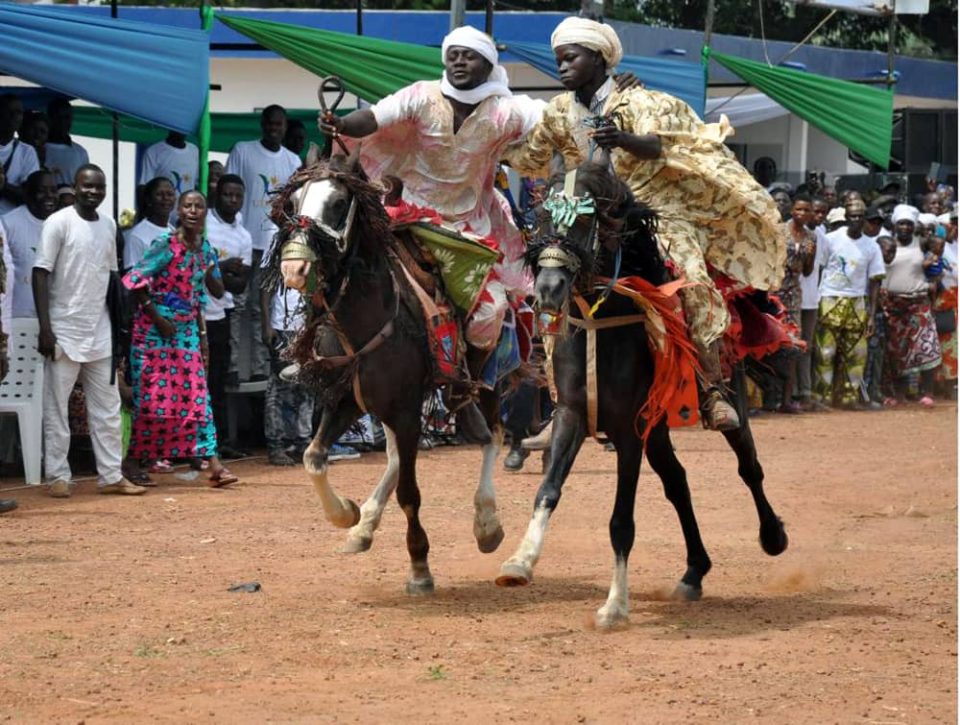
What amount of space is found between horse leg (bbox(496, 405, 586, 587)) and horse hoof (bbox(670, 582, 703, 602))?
1.13 meters

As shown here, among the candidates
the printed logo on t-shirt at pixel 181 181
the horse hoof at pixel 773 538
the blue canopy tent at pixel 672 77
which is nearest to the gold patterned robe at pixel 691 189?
the horse hoof at pixel 773 538

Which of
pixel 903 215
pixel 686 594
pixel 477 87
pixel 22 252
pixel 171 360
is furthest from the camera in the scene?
pixel 903 215

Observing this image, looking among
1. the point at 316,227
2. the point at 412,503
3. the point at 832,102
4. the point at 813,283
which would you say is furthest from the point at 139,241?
the point at 832,102

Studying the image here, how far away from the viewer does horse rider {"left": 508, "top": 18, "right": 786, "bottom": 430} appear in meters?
8.11

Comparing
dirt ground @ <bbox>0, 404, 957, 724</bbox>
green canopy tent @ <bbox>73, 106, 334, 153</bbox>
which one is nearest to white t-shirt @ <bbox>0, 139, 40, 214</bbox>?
dirt ground @ <bbox>0, 404, 957, 724</bbox>

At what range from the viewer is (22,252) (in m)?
12.0

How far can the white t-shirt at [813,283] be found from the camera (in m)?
18.4

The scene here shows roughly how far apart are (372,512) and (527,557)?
1653mm

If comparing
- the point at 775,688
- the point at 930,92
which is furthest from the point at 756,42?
the point at 775,688

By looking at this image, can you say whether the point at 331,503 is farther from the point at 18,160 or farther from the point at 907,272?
the point at 907,272

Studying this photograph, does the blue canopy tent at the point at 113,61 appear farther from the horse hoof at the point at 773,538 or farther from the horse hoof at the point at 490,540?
the horse hoof at the point at 773,538

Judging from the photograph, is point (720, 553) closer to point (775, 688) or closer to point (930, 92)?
point (775, 688)

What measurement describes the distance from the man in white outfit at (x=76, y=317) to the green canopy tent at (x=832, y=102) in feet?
27.5

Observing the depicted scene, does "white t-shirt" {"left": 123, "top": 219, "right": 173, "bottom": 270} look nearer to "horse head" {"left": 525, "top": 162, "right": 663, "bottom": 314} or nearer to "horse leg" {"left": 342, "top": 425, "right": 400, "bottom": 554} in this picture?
"horse leg" {"left": 342, "top": 425, "right": 400, "bottom": 554}
